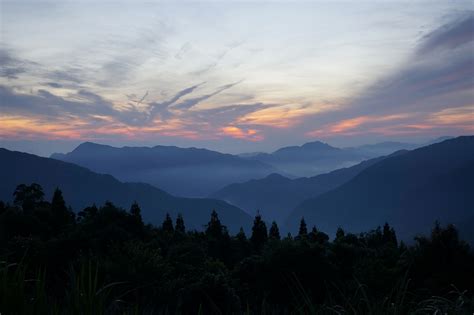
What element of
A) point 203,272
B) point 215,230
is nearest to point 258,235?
point 215,230

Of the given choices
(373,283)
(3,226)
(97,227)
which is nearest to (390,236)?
(373,283)

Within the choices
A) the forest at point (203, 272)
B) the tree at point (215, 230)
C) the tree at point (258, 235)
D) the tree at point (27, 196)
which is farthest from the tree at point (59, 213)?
the tree at point (258, 235)

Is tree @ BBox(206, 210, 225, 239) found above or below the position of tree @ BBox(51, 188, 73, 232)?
below

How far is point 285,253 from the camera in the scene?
42562 mm

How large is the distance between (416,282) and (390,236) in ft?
197

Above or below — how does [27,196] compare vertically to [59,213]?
above

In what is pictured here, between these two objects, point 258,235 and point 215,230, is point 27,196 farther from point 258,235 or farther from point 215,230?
point 258,235

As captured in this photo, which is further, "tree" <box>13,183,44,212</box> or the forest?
"tree" <box>13,183,44,212</box>

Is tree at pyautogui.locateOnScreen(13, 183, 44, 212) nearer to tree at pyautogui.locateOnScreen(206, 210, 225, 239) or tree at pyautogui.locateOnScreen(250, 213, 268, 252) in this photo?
tree at pyautogui.locateOnScreen(206, 210, 225, 239)

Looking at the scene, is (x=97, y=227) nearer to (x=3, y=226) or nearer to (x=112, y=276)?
(x=3, y=226)

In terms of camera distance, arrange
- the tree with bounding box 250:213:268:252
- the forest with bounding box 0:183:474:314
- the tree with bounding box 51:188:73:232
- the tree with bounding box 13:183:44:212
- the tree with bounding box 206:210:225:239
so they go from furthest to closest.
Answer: the tree with bounding box 13:183:44:212
the tree with bounding box 206:210:225:239
the tree with bounding box 250:213:268:252
the tree with bounding box 51:188:73:232
the forest with bounding box 0:183:474:314

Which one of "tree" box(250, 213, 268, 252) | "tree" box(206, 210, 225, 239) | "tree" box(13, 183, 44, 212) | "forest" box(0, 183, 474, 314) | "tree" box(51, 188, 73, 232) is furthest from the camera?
"tree" box(13, 183, 44, 212)

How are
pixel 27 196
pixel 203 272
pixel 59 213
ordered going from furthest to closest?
pixel 27 196, pixel 59 213, pixel 203 272

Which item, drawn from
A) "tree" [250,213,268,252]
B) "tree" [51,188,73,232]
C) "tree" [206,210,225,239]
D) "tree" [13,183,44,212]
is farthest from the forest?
"tree" [13,183,44,212]
